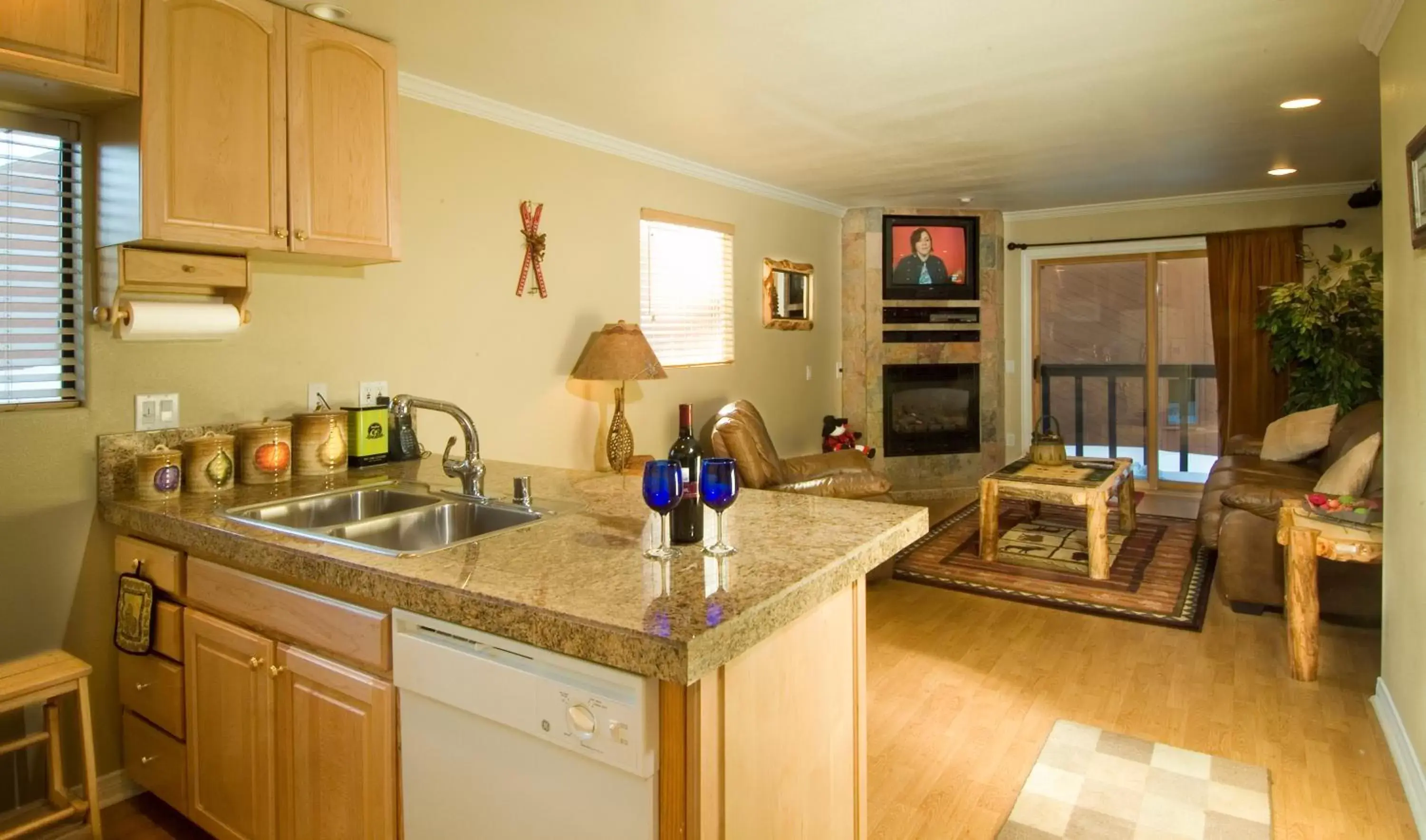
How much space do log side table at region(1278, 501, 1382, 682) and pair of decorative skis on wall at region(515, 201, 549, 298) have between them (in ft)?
10.7

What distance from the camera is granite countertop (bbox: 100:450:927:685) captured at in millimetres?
1231

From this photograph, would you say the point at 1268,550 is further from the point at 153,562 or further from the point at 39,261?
the point at 39,261

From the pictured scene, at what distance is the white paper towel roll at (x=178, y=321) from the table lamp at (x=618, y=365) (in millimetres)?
1551

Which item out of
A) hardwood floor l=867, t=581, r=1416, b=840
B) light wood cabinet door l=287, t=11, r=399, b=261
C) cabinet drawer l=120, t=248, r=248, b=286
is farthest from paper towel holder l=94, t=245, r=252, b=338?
hardwood floor l=867, t=581, r=1416, b=840

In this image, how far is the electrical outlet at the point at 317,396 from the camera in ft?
9.25

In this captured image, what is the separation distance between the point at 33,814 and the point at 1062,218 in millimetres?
7109

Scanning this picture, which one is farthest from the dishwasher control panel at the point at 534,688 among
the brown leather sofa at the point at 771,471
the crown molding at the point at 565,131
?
the brown leather sofa at the point at 771,471

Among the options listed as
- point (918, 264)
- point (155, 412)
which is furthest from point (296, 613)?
point (918, 264)

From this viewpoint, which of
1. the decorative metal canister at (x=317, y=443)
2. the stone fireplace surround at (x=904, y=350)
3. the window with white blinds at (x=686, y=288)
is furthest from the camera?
the stone fireplace surround at (x=904, y=350)

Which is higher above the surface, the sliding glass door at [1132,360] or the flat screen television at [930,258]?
the flat screen television at [930,258]

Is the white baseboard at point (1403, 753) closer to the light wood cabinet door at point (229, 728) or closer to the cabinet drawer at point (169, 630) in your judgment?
the light wood cabinet door at point (229, 728)

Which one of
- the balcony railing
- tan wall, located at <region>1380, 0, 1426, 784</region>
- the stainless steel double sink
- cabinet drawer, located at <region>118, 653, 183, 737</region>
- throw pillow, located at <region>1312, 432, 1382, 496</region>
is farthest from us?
the balcony railing

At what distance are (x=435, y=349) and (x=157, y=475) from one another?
3.93ft

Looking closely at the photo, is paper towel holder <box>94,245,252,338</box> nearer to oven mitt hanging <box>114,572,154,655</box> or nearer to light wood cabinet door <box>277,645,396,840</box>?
oven mitt hanging <box>114,572,154,655</box>
